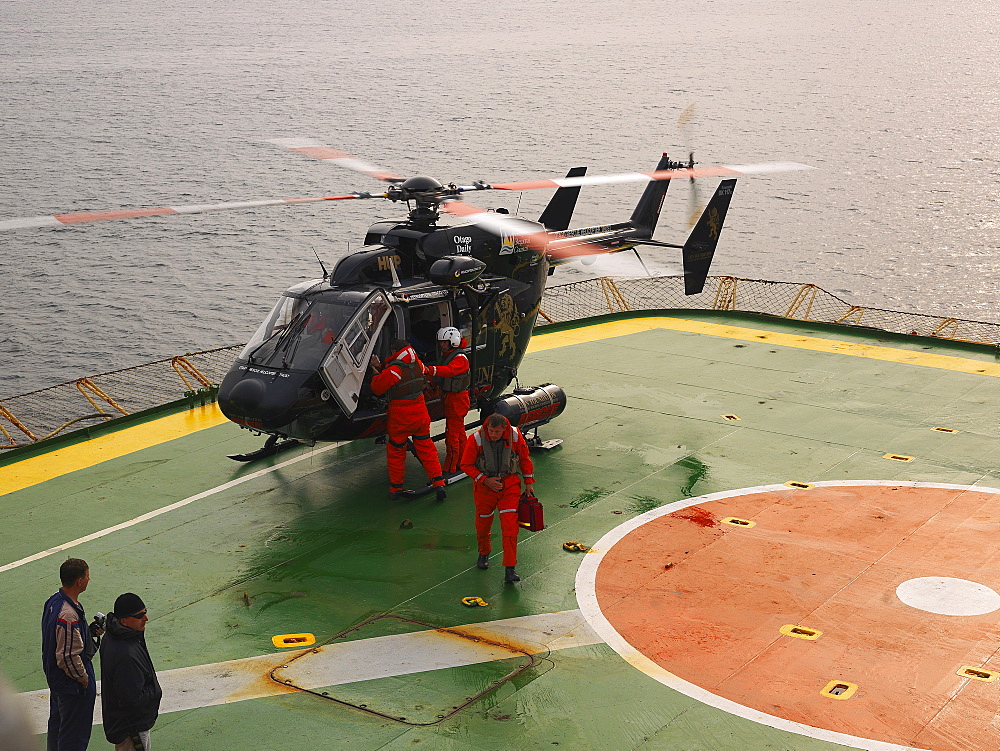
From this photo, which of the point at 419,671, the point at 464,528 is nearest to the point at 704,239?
the point at 464,528

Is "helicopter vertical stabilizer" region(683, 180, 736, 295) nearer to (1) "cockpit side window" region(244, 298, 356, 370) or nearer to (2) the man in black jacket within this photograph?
(1) "cockpit side window" region(244, 298, 356, 370)

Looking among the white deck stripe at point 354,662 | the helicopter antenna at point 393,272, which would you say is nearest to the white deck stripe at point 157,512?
the white deck stripe at point 354,662

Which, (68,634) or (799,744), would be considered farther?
(799,744)

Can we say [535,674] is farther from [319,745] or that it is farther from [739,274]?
[739,274]

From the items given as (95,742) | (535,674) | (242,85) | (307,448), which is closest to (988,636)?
(535,674)

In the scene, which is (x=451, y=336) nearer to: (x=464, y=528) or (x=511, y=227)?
(x=511, y=227)

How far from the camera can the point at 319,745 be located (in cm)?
827

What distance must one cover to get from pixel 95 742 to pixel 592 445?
8.03 metres

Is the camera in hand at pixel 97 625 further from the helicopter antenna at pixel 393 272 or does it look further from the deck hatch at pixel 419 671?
A: the helicopter antenna at pixel 393 272

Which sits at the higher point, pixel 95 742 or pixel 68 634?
pixel 68 634

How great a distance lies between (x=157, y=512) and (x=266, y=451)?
1.96 metres

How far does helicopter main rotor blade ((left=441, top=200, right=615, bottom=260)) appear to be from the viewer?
44.7ft

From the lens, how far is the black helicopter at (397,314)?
12.3 m

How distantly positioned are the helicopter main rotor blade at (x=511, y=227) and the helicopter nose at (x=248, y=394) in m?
3.47
